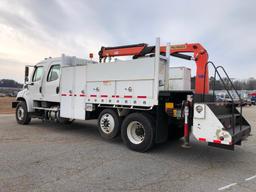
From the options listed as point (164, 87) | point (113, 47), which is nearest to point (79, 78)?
point (113, 47)

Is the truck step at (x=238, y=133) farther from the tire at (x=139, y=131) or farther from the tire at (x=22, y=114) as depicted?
the tire at (x=22, y=114)

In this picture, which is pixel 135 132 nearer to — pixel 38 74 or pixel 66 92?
pixel 66 92

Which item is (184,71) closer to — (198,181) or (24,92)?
(198,181)

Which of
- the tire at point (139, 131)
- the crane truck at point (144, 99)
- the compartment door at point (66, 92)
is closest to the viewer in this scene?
the crane truck at point (144, 99)

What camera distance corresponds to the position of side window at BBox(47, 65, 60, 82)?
28.1ft

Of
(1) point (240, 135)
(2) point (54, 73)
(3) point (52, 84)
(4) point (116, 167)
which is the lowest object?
(4) point (116, 167)

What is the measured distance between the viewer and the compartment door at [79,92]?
726 centimetres

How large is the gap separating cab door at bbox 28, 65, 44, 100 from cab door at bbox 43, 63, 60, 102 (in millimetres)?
362

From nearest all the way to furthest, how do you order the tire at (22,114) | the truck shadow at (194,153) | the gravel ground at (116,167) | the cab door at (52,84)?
the gravel ground at (116,167) < the truck shadow at (194,153) < the cab door at (52,84) < the tire at (22,114)

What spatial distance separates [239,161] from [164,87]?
2556 mm

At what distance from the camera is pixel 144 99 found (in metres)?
5.65

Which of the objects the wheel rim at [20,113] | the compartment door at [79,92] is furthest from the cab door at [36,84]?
the compartment door at [79,92]

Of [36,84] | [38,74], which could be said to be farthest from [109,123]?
[38,74]

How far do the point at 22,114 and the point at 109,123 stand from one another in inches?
212
